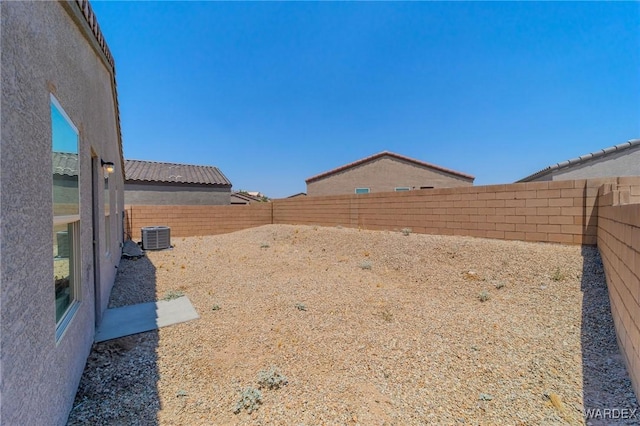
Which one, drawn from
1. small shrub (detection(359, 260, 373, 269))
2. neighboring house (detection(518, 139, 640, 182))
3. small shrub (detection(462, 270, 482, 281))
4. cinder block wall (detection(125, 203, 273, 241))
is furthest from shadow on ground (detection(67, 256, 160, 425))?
neighboring house (detection(518, 139, 640, 182))

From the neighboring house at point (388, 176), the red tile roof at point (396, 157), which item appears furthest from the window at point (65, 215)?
the red tile roof at point (396, 157)

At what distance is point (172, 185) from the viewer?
1934cm

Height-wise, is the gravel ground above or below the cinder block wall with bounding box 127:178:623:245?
below

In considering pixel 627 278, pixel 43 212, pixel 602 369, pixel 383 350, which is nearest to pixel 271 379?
pixel 383 350

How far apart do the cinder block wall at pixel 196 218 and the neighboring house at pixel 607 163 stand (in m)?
14.8

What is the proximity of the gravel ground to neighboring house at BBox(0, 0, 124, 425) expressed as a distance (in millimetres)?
849

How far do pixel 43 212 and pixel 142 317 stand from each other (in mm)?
3296

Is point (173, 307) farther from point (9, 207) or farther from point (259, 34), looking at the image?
point (259, 34)

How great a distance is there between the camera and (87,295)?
326 cm

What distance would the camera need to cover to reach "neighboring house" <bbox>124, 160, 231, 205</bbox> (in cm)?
1820

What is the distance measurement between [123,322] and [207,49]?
9.81 meters

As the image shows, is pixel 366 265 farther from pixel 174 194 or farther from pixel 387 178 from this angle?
pixel 174 194

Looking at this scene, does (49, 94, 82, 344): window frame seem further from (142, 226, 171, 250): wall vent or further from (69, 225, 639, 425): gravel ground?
(142, 226, 171, 250): wall vent

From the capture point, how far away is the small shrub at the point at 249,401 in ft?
8.46
